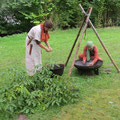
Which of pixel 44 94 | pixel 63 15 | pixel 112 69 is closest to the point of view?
pixel 44 94

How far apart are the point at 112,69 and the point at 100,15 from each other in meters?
11.2

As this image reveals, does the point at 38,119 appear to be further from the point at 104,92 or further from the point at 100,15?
the point at 100,15

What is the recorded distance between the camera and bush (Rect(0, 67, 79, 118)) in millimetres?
3219

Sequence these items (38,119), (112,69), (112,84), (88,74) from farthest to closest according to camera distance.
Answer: (112,69)
(88,74)
(112,84)
(38,119)

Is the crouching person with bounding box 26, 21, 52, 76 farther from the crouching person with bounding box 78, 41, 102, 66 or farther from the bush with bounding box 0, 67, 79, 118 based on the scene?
the crouching person with bounding box 78, 41, 102, 66

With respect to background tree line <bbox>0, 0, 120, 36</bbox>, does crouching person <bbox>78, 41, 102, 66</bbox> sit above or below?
below

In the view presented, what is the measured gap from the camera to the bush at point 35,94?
3.22 meters

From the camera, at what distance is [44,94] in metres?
3.48

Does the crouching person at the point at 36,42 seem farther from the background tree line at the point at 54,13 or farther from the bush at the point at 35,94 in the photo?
the background tree line at the point at 54,13

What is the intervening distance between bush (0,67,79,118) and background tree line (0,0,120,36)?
10180 millimetres

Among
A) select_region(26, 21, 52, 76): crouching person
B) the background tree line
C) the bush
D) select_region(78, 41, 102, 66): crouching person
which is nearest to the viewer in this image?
the bush

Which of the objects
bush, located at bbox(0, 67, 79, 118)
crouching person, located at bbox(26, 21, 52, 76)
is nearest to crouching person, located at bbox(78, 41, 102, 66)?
crouching person, located at bbox(26, 21, 52, 76)

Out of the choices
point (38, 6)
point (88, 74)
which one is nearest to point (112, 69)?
point (88, 74)

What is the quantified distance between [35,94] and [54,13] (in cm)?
1229
